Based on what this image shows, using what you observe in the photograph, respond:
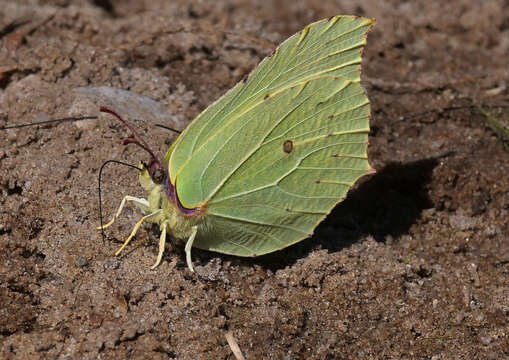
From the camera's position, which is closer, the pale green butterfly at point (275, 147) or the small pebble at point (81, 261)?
the pale green butterfly at point (275, 147)

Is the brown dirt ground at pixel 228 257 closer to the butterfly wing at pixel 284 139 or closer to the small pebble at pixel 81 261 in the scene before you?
the small pebble at pixel 81 261

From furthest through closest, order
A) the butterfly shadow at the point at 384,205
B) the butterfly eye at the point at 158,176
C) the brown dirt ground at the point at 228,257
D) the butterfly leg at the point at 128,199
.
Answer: the butterfly shadow at the point at 384,205 → the butterfly leg at the point at 128,199 → the butterfly eye at the point at 158,176 → the brown dirt ground at the point at 228,257

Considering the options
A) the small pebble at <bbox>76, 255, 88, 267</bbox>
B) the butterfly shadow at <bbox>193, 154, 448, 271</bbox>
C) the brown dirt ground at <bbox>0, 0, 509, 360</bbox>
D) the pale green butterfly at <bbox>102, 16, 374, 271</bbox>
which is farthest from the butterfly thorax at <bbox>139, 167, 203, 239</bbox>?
the butterfly shadow at <bbox>193, 154, 448, 271</bbox>

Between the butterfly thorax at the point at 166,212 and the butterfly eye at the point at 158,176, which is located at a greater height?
the butterfly eye at the point at 158,176

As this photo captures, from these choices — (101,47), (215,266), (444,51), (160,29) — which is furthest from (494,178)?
(101,47)

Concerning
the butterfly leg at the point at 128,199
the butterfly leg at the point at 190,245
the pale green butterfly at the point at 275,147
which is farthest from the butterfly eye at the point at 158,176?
the butterfly leg at the point at 190,245

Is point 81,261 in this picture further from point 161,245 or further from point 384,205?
point 384,205

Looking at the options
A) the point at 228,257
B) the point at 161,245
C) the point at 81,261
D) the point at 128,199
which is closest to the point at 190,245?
the point at 161,245
